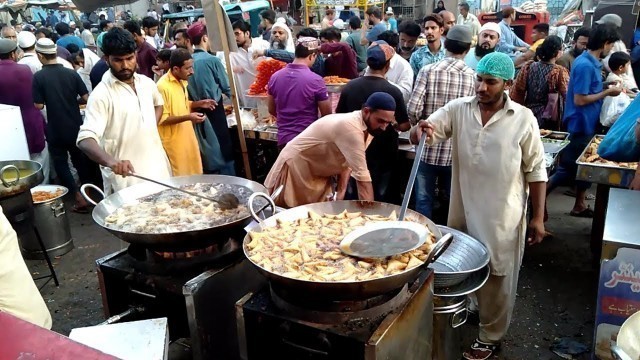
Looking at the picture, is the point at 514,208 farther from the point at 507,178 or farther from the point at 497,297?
the point at 497,297

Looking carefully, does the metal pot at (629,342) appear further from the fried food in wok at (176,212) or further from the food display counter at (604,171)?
the food display counter at (604,171)

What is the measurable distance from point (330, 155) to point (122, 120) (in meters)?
1.57

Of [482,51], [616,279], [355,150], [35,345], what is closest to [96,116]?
[355,150]

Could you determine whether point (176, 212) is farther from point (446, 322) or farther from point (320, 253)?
point (446, 322)

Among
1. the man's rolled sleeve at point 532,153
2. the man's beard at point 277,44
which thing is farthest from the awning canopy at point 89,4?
the man's rolled sleeve at point 532,153

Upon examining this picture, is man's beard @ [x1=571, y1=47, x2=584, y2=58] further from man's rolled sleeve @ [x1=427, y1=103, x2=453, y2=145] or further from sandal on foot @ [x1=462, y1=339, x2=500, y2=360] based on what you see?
sandal on foot @ [x1=462, y1=339, x2=500, y2=360]

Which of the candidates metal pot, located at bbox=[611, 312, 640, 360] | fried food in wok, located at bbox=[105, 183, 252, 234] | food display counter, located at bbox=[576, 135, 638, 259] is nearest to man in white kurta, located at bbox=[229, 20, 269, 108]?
fried food in wok, located at bbox=[105, 183, 252, 234]

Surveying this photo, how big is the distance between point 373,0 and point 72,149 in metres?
14.2

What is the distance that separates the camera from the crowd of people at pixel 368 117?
3.24 metres

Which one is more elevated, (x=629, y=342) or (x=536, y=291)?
(x=629, y=342)

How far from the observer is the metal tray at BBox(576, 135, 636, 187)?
4176mm

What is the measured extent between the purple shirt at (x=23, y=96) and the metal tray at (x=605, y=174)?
649 cm

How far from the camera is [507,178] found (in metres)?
Answer: 3.17

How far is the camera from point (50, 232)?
530 cm
